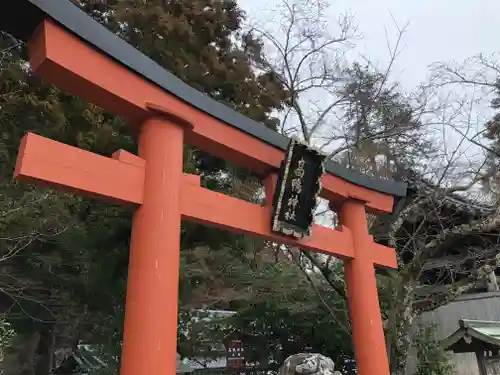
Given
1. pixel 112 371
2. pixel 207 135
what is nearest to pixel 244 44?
pixel 207 135

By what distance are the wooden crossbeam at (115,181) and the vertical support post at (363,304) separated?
1.17 metres

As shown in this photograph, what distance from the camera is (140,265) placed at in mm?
3225

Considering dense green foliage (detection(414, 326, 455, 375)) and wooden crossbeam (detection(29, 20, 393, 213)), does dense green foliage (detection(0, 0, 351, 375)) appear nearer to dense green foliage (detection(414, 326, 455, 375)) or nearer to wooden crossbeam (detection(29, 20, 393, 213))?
dense green foliage (detection(414, 326, 455, 375))

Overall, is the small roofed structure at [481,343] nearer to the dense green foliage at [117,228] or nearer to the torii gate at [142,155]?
the dense green foliage at [117,228]

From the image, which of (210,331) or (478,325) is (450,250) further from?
(210,331)

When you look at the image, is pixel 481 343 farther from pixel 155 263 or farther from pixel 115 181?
pixel 115 181

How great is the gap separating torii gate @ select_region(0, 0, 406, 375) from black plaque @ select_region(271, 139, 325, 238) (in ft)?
0.52

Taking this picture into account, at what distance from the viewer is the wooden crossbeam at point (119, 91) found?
3.04m

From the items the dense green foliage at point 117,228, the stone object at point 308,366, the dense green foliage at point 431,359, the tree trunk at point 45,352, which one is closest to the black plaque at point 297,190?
the stone object at point 308,366

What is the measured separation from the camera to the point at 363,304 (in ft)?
17.4

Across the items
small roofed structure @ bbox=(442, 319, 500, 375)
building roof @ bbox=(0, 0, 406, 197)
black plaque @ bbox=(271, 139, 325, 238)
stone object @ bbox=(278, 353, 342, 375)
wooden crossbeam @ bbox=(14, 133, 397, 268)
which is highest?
building roof @ bbox=(0, 0, 406, 197)

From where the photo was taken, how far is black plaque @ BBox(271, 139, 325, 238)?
15.0 feet

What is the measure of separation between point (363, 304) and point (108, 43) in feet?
13.4

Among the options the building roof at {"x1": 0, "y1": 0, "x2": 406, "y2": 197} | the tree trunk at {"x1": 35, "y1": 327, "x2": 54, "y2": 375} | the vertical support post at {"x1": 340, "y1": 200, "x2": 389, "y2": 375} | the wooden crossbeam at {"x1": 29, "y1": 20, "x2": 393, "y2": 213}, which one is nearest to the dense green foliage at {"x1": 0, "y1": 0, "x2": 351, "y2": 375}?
the tree trunk at {"x1": 35, "y1": 327, "x2": 54, "y2": 375}
